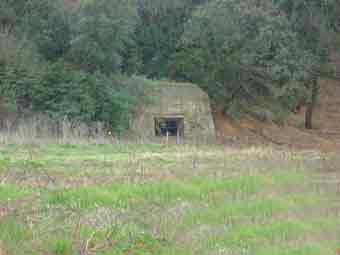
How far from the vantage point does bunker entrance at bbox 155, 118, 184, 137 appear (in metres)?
29.2

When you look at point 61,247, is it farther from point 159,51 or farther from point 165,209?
point 159,51

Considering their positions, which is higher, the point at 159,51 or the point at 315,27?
the point at 315,27

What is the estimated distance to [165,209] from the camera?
786 centimetres

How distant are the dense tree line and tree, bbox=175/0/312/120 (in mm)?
54

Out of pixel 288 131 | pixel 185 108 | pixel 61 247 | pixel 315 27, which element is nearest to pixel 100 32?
pixel 185 108

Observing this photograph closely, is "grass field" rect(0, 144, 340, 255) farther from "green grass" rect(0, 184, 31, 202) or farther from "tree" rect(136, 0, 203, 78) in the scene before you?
"tree" rect(136, 0, 203, 78)

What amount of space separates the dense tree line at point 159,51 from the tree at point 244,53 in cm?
5

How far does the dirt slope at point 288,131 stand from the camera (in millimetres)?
29278

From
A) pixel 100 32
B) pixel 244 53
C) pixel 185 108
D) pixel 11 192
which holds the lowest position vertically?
pixel 11 192

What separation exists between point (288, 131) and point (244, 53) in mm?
6899

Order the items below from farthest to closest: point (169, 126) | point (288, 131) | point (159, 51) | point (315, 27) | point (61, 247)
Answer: point (288, 131), point (159, 51), point (315, 27), point (169, 126), point (61, 247)

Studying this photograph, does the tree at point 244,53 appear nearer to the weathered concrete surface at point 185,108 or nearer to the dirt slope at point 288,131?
the weathered concrete surface at point 185,108

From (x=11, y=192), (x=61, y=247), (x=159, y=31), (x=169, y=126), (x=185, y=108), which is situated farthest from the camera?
(x=159, y=31)

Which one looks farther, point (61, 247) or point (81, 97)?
point (81, 97)
